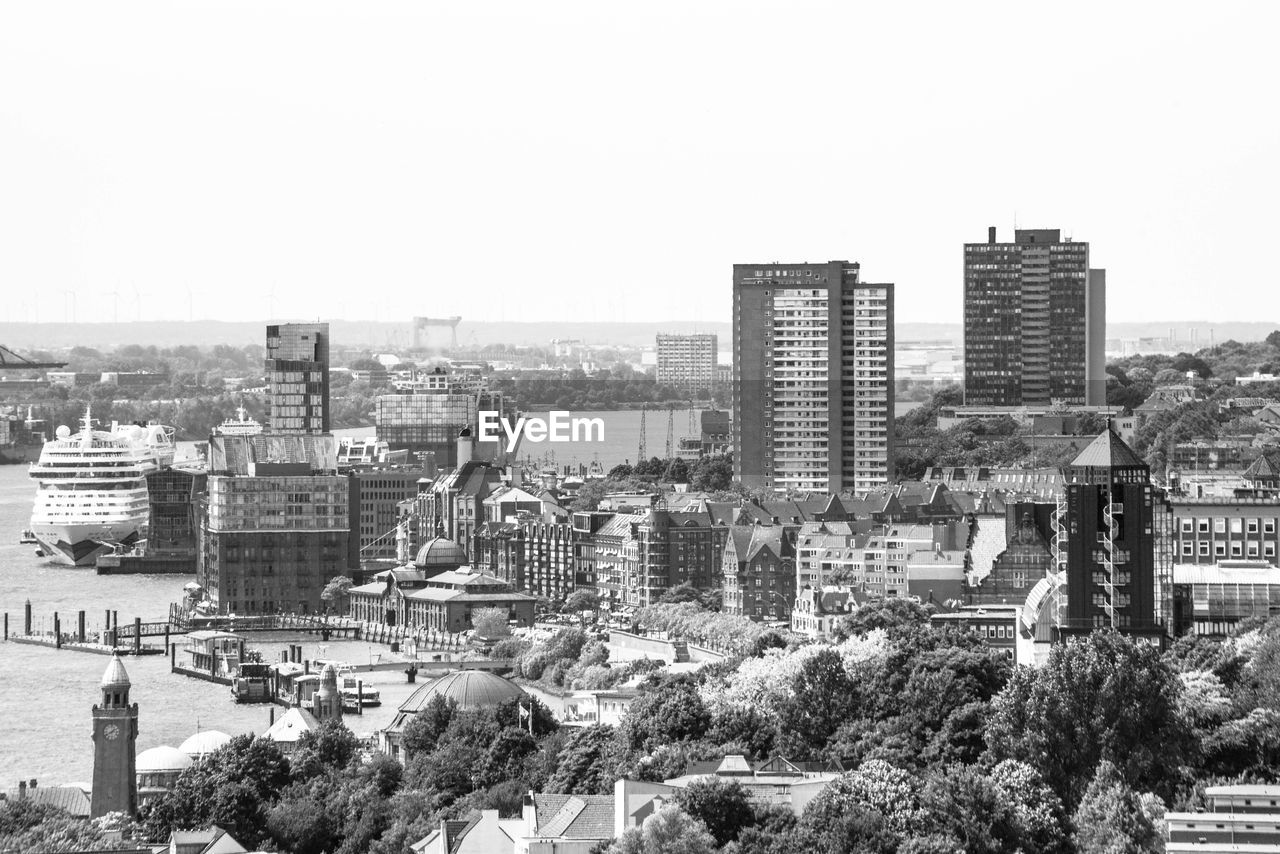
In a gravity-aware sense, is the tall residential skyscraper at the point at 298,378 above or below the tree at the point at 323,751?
above

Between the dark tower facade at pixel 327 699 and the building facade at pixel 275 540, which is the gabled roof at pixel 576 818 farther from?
the building facade at pixel 275 540

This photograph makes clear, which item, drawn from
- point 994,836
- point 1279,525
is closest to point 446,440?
point 1279,525

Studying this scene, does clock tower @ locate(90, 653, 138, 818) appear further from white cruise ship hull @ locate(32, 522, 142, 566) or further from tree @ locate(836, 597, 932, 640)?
white cruise ship hull @ locate(32, 522, 142, 566)

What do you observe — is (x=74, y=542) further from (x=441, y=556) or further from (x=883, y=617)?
(x=883, y=617)

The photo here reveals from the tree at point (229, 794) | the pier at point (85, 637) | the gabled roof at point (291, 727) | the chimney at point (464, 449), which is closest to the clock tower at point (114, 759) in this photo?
the tree at point (229, 794)

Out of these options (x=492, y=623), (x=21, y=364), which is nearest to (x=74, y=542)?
(x=21, y=364)

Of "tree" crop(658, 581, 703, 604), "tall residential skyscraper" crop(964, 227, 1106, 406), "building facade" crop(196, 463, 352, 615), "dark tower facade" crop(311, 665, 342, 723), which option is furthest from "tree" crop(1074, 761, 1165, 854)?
"tall residential skyscraper" crop(964, 227, 1106, 406)
